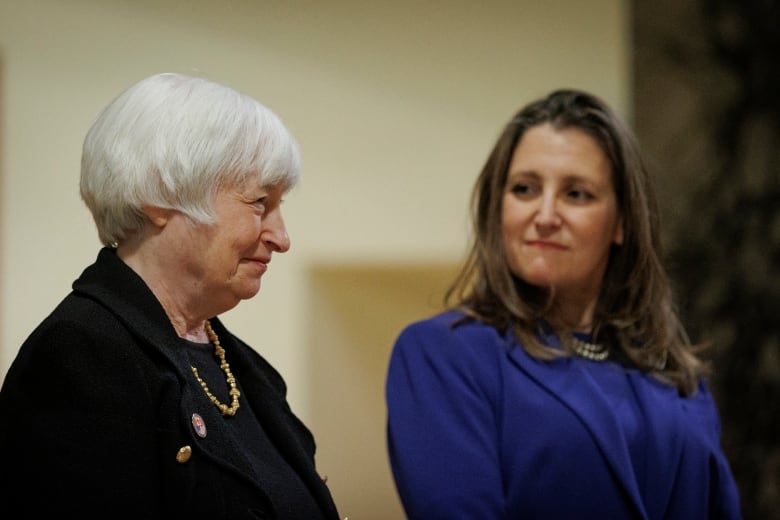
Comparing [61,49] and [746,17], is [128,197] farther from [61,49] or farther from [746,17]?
[746,17]

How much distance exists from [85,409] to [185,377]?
0.18 meters

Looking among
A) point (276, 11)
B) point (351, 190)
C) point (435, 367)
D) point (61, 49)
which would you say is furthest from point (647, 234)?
point (61, 49)

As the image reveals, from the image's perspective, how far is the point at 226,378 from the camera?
1.84 meters

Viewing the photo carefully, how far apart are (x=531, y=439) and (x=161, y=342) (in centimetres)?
89

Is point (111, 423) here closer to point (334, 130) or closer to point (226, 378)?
point (226, 378)

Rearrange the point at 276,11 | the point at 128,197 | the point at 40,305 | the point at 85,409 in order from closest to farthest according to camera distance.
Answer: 1. the point at 85,409
2. the point at 128,197
3. the point at 40,305
4. the point at 276,11

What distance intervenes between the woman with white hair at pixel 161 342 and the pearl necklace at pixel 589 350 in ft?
2.67

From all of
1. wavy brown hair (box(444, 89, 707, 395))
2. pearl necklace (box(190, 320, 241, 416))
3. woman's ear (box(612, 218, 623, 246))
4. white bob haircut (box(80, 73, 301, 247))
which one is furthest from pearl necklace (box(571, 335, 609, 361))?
white bob haircut (box(80, 73, 301, 247))

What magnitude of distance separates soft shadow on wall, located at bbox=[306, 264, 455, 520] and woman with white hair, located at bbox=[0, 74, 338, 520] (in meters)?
1.35

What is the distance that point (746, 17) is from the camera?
4.69m

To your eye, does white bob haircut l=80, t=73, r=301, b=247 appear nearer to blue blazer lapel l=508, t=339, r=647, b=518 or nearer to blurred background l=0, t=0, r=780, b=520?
blue blazer lapel l=508, t=339, r=647, b=518

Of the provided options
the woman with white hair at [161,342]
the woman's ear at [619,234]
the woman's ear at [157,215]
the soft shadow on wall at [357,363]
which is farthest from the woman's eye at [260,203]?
the soft shadow on wall at [357,363]

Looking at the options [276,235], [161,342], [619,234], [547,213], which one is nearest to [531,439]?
[547,213]

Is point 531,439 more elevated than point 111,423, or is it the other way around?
point 111,423
